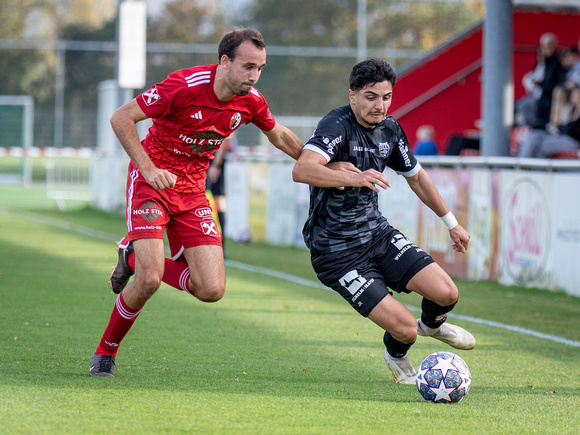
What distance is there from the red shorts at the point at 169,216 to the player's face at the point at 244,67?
81 centimetres

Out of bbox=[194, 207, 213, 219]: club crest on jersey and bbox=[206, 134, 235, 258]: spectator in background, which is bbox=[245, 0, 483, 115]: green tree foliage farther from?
bbox=[194, 207, 213, 219]: club crest on jersey

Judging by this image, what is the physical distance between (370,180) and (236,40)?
1.23m

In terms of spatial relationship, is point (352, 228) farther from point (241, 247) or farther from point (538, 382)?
point (241, 247)

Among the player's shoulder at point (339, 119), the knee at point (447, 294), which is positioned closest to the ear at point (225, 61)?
the player's shoulder at point (339, 119)

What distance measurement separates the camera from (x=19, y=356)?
6320 millimetres

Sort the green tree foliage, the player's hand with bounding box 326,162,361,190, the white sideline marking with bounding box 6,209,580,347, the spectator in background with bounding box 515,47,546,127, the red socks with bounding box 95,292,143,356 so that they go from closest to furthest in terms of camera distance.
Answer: the player's hand with bounding box 326,162,361,190 → the red socks with bounding box 95,292,143,356 → the white sideline marking with bounding box 6,209,580,347 → the spectator in background with bounding box 515,47,546,127 → the green tree foliage

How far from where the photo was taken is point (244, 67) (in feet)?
18.4

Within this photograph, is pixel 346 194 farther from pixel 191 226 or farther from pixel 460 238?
pixel 191 226

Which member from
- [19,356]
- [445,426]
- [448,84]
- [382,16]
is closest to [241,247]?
[448,84]

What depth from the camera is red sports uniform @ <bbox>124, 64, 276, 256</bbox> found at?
18.6 feet

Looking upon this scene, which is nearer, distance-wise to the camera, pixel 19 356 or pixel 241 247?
pixel 19 356

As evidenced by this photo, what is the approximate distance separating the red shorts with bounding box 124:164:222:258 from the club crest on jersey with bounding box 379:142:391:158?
1192 mm

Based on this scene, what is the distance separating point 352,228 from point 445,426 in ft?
4.93

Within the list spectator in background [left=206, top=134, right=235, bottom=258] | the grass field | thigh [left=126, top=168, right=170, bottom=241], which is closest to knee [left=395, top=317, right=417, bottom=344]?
the grass field
